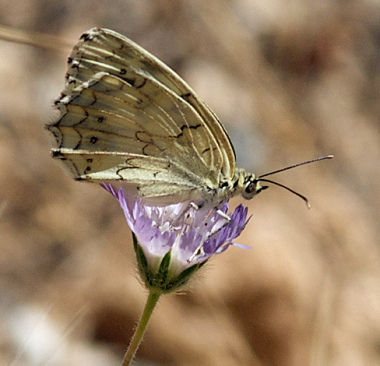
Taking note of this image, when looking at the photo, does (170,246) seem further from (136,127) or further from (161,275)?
(136,127)

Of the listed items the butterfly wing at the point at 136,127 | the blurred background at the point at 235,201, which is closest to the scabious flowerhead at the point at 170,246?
the butterfly wing at the point at 136,127

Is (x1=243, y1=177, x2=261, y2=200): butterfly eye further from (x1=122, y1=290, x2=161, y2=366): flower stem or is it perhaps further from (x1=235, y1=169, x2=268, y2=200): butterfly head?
(x1=122, y1=290, x2=161, y2=366): flower stem

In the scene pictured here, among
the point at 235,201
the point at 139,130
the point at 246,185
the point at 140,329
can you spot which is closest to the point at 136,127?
the point at 139,130

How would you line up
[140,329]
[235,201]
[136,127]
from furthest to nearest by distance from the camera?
1. [235,201]
2. [136,127]
3. [140,329]

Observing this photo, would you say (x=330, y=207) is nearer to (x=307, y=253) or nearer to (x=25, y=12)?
(x=307, y=253)

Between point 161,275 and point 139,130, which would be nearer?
point 161,275

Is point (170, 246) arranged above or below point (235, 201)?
below

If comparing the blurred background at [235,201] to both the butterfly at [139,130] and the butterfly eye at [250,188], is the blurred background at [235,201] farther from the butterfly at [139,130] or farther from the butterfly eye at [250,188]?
the butterfly eye at [250,188]
